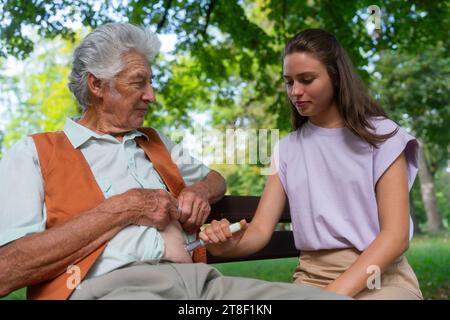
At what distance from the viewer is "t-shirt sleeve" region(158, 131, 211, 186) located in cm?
278

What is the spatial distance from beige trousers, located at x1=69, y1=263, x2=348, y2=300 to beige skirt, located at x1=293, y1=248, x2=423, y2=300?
32 cm

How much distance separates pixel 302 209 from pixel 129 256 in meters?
0.72

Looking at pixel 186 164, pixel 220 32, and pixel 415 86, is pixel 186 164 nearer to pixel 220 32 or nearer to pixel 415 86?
pixel 220 32

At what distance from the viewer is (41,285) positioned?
81.7 inches

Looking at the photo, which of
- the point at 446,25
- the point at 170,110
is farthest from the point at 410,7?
the point at 170,110

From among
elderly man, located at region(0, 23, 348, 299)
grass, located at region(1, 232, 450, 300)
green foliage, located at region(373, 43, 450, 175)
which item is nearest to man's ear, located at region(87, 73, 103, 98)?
elderly man, located at region(0, 23, 348, 299)

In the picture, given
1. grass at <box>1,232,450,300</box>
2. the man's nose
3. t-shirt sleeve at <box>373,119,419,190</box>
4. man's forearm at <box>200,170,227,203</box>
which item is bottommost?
grass at <box>1,232,450,300</box>

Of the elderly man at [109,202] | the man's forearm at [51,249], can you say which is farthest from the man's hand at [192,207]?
the man's forearm at [51,249]

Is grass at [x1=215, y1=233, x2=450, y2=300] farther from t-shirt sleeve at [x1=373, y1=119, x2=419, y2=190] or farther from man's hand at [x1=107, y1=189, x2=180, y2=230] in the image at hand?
man's hand at [x1=107, y1=189, x2=180, y2=230]

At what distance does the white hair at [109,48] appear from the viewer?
96.0 inches

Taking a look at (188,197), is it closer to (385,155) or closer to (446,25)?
(385,155)

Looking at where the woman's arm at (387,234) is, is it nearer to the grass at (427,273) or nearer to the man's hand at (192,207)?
the man's hand at (192,207)

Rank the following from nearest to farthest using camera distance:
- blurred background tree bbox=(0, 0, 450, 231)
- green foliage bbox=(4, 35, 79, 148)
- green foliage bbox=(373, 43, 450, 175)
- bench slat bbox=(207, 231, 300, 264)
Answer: bench slat bbox=(207, 231, 300, 264)
blurred background tree bbox=(0, 0, 450, 231)
green foliage bbox=(4, 35, 79, 148)
green foliage bbox=(373, 43, 450, 175)

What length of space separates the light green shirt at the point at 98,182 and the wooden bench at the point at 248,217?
1.54ft
